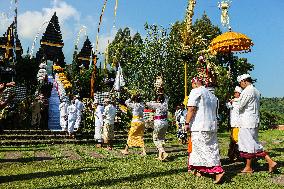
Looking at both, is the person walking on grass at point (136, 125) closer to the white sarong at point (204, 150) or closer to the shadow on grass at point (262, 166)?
the shadow on grass at point (262, 166)

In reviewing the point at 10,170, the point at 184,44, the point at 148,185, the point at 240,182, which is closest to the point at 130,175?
the point at 148,185

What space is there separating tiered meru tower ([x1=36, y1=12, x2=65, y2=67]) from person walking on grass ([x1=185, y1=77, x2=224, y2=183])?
36.2m

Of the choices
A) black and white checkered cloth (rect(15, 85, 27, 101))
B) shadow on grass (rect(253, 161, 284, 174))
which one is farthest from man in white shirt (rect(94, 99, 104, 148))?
black and white checkered cloth (rect(15, 85, 27, 101))

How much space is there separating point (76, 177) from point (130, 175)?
1.08 meters

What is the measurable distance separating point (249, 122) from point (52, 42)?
37.6 metres

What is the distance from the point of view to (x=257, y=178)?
6914 millimetres

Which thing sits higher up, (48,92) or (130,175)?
(48,92)

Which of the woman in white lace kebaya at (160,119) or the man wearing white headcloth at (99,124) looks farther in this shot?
the man wearing white headcloth at (99,124)

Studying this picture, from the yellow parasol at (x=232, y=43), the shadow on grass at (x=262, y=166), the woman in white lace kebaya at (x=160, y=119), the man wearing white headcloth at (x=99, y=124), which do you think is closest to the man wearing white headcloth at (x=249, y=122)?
the shadow on grass at (x=262, y=166)

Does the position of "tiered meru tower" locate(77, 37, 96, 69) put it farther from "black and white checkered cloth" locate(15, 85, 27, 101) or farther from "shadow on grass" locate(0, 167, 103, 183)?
"shadow on grass" locate(0, 167, 103, 183)

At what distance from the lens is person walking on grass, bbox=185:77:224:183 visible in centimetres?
687

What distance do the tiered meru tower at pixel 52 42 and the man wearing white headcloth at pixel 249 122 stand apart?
118ft

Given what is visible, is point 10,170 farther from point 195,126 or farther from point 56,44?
point 56,44

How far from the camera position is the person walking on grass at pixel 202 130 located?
6.87 metres
